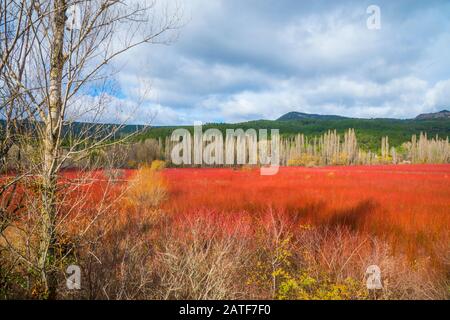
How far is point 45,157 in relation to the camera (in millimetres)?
3152

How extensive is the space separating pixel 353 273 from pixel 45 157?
16.9 feet

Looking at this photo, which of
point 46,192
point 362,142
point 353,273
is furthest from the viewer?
point 362,142

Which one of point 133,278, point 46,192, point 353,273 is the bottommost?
point 353,273

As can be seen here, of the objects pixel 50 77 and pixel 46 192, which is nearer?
pixel 46 192

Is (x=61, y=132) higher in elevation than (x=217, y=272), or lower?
higher

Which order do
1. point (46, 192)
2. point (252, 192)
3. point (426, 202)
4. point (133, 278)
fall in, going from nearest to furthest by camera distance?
point (46, 192) < point (133, 278) < point (426, 202) < point (252, 192)

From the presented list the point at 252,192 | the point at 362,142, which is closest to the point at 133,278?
the point at 252,192

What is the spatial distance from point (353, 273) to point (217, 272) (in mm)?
2498

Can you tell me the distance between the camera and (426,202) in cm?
920

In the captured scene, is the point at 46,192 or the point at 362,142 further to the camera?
the point at 362,142
